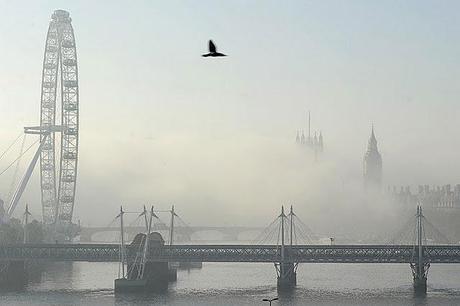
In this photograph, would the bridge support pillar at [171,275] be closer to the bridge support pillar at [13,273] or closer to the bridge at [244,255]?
the bridge at [244,255]

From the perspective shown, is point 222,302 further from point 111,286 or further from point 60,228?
point 60,228

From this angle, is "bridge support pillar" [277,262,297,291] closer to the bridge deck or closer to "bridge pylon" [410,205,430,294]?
the bridge deck

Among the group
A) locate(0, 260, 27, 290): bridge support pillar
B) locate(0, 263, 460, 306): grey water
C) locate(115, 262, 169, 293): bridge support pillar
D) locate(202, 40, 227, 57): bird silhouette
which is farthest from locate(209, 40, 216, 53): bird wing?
locate(0, 260, 27, 290): bridge support pillar

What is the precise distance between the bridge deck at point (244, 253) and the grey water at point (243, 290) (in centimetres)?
339

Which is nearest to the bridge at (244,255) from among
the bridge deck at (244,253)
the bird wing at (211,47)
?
the bridge deck at (244,253)

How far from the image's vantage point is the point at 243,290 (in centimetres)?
10044

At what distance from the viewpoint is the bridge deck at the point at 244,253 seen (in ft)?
339

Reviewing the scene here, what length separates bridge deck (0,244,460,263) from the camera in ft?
339

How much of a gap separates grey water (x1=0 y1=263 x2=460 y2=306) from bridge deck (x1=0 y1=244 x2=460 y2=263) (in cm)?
339

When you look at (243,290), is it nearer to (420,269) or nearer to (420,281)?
(420,281)

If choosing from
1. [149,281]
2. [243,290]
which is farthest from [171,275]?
[243,290]

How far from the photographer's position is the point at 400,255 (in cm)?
10412

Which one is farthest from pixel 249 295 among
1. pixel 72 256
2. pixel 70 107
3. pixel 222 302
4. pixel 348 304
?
pixel 70 107

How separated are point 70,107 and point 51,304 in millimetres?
60225
